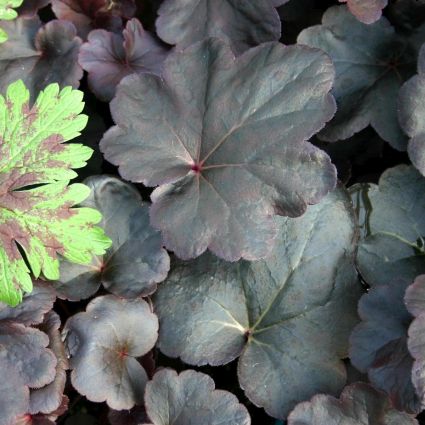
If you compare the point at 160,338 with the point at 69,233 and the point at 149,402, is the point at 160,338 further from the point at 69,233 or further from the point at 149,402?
the point at 69,233

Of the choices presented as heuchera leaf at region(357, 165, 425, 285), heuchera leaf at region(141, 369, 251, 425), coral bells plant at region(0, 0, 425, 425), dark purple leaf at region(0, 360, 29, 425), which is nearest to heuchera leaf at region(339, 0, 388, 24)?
coral bells plant at region(0, 0, 425, 425)

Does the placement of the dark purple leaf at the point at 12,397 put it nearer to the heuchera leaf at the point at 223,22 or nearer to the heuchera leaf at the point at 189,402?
the heuchera leaf at the point at 189,402

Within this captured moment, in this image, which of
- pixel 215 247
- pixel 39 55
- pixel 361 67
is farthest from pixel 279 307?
pixel 39 55

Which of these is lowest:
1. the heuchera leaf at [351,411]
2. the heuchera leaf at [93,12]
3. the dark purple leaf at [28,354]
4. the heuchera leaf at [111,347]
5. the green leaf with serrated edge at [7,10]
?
Result: the heuchera leaf at [351,411]

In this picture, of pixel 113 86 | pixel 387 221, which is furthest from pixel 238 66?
pixel 387 221

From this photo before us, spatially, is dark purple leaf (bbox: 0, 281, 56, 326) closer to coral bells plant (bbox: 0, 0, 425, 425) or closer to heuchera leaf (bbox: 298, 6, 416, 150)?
coral bells plant (bbox: 0, 0, 425, 425)

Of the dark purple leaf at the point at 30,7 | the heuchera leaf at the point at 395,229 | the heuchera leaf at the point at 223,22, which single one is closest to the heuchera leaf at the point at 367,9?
the heuchera leaf at the point at 223,22
